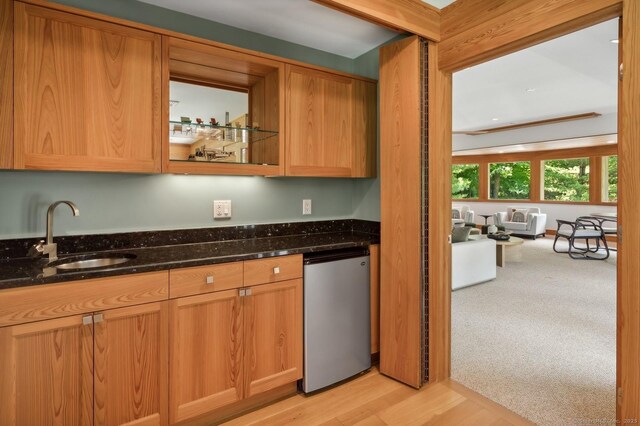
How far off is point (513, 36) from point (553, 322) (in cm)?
278

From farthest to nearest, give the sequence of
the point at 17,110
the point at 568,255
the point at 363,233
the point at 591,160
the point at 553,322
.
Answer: the point at 591,160 < the point at 568,255 < the point at 553,322 < the point at 363,233 < the point at 17,110

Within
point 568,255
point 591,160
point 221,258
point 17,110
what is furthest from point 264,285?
point 591,160

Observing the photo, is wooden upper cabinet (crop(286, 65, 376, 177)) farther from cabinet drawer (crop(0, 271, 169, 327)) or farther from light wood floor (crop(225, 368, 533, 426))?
light wood floor (crop(225, 368, 533, 426))

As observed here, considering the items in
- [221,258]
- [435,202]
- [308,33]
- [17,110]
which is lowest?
[221,258]

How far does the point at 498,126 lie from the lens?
8078mm

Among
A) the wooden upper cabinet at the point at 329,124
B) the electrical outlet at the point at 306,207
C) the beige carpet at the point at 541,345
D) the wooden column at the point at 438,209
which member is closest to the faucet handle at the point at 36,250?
the wooden upper cabinet at the point at 329,124

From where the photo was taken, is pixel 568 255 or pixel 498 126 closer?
pixel 568 255

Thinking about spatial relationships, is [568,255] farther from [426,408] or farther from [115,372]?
[115,372]

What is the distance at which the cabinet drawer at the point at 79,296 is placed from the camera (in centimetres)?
141

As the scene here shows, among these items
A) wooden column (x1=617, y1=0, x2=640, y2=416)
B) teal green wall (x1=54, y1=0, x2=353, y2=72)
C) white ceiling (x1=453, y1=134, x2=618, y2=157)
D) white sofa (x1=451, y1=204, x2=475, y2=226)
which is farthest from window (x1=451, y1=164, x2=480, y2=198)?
wooden column (x1=617, y1=0, x2=640, y2=416)

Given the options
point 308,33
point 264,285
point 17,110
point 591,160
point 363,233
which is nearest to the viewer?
point 17,110

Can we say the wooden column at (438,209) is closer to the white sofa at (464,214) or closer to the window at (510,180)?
the white sofa at (464,214)

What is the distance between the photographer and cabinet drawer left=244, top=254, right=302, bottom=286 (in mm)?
1965

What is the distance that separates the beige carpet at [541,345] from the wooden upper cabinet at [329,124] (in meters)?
1.70
